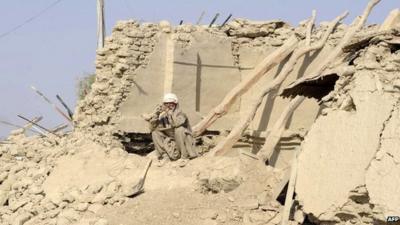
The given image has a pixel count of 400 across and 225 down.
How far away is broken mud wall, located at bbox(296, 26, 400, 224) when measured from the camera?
5785 mm

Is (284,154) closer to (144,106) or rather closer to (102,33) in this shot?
(144,106)

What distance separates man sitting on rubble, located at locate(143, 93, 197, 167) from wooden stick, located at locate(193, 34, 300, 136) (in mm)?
1150


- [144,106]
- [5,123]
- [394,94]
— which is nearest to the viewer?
[394,94]

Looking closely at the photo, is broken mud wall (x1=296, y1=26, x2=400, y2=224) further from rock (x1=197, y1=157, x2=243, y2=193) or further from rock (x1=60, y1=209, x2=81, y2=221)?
rock (x1=60, y1=209, x2=81, y2=221)

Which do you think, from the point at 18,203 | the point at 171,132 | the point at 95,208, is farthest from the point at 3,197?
the point at 171,132

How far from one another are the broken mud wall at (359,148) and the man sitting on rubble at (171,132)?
12.8 ft

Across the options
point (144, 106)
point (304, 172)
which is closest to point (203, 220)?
point (304, 172)

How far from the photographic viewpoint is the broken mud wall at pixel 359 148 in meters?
5.79

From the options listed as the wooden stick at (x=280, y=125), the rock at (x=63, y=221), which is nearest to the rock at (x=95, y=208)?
the rock at (x=63, y=221)

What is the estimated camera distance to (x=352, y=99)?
629cm

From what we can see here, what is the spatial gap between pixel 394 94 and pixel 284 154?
5.94 m

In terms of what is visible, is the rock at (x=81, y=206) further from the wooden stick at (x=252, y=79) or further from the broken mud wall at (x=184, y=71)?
the wooden stick at (x=252, y=79)

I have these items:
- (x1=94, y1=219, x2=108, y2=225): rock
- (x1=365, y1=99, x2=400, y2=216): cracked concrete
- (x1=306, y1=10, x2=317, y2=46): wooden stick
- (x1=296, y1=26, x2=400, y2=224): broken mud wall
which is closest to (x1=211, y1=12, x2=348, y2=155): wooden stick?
(x1=306, y1=10, x2=317, y2=46): wooden stick

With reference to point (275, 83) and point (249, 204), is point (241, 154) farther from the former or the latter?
point (275, 83)
